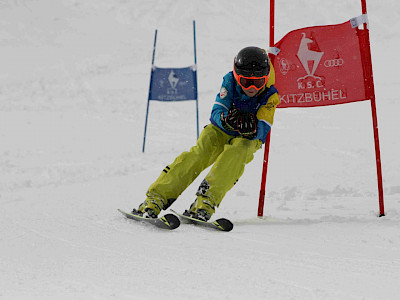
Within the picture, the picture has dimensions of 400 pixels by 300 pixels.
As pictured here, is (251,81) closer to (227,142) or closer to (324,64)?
(227,142)

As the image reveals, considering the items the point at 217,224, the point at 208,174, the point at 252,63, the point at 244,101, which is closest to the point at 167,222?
the point at 217,224

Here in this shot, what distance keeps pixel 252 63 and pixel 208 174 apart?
84cm

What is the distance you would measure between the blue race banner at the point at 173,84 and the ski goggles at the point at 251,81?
5360 millimetres

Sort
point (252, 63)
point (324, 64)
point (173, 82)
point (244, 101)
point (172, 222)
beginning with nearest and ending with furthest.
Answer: point (172, 222), point (252, 63), point (244, 101), point (324, 64), point (173, 82)

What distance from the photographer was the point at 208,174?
133 inches

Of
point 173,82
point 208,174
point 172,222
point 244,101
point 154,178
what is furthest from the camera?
point 173,82

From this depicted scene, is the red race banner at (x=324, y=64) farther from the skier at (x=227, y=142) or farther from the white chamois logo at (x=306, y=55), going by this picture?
the skier at (x=227, y=142)

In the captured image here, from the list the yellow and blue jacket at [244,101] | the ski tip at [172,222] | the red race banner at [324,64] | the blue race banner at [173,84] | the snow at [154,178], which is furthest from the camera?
the blue race banner at [173,84]

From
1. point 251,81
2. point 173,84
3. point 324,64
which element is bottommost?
point 251,81

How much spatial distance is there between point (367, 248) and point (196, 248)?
964mm

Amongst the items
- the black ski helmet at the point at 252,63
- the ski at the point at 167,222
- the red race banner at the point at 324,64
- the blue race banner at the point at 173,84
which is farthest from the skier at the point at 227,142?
the blue race banner at the point at 173,84

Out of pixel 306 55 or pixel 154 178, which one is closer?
pixel 306 55

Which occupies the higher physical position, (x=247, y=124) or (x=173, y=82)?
(x=173, y=82)

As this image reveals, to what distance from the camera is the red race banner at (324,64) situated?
385 cm
